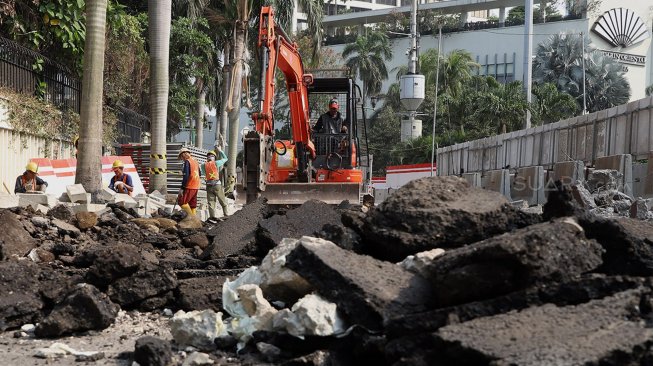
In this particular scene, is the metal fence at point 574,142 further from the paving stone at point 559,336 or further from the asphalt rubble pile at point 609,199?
the paving stone at point 559,336

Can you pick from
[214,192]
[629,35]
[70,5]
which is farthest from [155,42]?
[629,35]

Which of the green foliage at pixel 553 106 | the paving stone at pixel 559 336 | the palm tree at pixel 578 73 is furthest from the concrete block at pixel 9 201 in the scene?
the palm tree at pixel 578 73

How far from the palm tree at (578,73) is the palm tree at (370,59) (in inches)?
623

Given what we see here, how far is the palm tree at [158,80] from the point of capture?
20.3m

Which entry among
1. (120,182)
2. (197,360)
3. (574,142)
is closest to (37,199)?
(120,182)

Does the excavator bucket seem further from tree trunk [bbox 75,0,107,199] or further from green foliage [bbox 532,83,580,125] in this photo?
green foliage [bbox 532,83,580,125]

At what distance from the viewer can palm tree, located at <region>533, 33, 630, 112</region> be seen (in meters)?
74.5

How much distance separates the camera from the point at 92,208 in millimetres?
13062

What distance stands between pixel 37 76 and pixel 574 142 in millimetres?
15606

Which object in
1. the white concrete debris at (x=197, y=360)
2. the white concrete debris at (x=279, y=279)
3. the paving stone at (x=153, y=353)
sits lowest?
the white concrete debris at (x=197, y=360)

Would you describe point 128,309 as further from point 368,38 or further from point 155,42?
point 368,38

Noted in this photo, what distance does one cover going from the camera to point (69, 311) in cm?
576

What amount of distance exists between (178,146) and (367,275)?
80.4 feet

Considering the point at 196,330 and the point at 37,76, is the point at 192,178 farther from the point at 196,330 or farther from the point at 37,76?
the point at 196,330
